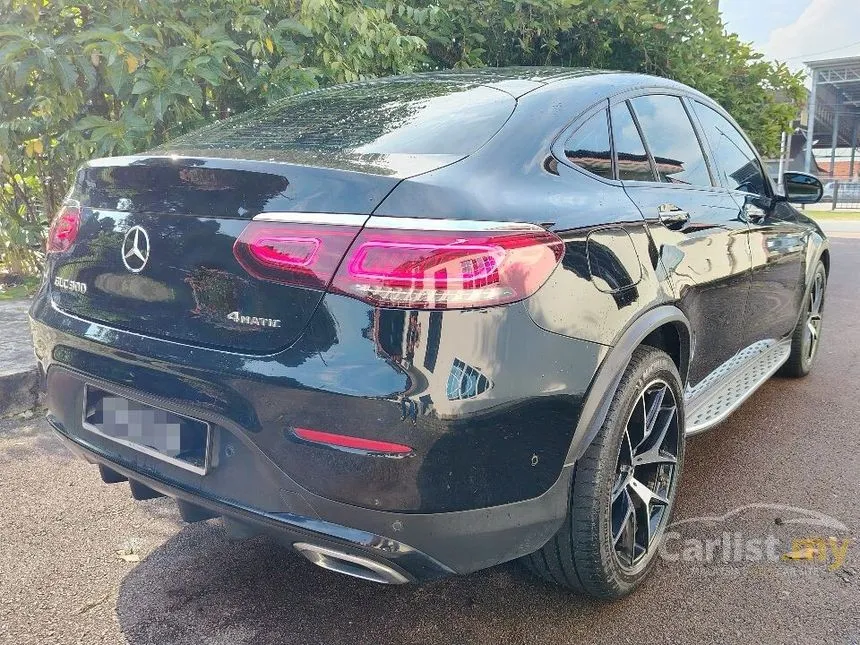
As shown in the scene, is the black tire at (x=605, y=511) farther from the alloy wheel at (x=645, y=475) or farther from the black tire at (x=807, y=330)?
the black tire at (x=807, y=330)

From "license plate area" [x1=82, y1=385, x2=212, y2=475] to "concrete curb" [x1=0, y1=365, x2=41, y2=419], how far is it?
203 centimetres

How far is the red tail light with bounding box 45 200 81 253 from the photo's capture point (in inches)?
81.6

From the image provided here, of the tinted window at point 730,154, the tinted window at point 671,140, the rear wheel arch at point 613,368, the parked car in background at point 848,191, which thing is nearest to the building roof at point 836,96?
the parked car in background at point 848,191

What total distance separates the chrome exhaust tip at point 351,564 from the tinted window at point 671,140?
5.46ft

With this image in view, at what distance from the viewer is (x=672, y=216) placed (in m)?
2.37

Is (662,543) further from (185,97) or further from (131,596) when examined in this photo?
(185,97)

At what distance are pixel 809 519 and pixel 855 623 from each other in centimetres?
67

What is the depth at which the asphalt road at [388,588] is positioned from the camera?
2010 millimetres

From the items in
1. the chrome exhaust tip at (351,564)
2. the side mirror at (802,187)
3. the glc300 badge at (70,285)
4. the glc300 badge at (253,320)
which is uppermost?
the side mirror at (802,187)

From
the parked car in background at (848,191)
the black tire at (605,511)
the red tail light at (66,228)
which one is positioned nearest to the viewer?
the black tire at (605,511)

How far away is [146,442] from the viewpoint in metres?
1.85

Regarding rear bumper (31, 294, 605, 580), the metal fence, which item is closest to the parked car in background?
the metal fence

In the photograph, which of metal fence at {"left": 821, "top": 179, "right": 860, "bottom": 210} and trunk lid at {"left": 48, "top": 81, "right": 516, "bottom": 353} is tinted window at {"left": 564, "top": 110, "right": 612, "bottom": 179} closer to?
trunk lid at {"left": 48, "top": 81, "right": 516, "bottom": 353}

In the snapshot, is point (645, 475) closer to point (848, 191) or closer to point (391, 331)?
point (391, 331)
